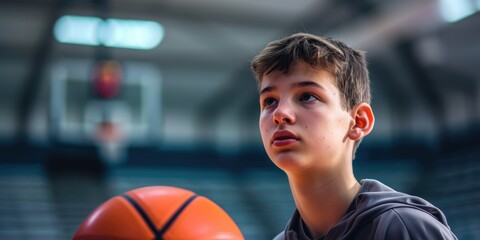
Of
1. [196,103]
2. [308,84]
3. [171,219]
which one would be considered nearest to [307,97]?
[308,84]

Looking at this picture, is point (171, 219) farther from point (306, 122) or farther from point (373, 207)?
point (373, 207)

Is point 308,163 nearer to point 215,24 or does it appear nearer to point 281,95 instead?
point 281,95

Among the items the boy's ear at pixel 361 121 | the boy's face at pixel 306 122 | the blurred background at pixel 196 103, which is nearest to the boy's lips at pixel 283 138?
the boy's face at pixel 306 122

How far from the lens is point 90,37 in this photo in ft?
32.8

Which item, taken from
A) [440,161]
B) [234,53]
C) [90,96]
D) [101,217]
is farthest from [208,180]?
[101,217]

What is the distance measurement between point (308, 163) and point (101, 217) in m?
0.70

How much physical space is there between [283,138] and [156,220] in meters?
0.50

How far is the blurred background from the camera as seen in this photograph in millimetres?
9688

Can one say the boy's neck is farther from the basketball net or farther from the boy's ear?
the basketball net

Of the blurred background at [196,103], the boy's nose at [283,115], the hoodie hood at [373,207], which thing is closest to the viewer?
the hoodie hood at [373,207]

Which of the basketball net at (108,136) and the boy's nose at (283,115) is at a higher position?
the boy's nose at (283,115)

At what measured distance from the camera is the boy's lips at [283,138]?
167 cm

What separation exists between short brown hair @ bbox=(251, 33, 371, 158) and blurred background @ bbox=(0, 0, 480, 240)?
6.94 meters

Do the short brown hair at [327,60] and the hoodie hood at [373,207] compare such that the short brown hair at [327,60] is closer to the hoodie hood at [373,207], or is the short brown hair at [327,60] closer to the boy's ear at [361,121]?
the boy's ear at [361,121]
